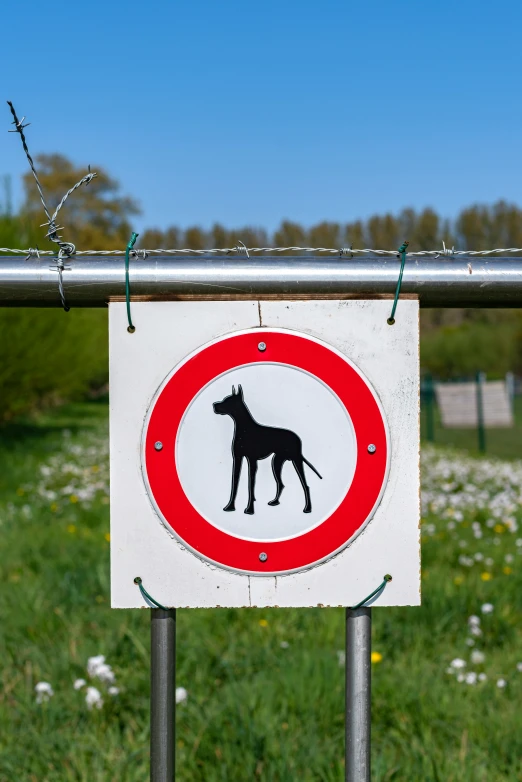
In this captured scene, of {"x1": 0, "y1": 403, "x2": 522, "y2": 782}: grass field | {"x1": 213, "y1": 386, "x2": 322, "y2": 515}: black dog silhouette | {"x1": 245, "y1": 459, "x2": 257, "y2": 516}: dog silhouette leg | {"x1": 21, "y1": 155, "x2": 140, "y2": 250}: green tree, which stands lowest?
{"x1": 0, "y1": 403, "x2": 522, "y2": 782}: grass field

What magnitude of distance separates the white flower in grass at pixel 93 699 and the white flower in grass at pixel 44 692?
0.13 m

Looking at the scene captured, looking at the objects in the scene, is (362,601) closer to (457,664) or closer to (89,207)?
(457,664)

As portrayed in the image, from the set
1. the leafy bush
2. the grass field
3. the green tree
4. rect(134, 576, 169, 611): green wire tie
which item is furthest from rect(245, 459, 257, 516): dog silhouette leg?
the green tree

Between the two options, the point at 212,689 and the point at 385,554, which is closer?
the point at 385,554

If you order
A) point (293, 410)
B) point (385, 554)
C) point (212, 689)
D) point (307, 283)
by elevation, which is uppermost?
point (307, 283)

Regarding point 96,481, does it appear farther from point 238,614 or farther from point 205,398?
point 205,398

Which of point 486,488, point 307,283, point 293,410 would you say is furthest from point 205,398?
point 486,488

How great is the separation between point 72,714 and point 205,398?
191 centimetres

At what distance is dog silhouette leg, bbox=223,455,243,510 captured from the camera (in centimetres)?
132

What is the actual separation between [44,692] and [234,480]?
198 cm

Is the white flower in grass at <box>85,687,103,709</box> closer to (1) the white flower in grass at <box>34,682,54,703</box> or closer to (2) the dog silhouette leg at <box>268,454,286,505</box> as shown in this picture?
(1) the white flower in grass at <box>34,682,54,703</box>

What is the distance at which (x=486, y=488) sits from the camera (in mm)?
7719

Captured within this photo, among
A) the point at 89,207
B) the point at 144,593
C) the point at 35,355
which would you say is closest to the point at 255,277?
the point at 144,593

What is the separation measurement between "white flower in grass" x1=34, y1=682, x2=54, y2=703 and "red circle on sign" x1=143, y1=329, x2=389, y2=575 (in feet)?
5.65
